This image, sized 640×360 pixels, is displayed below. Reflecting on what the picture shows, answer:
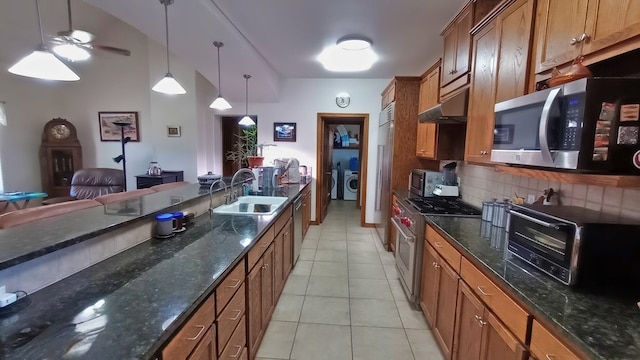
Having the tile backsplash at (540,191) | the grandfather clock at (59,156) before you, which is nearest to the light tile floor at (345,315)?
the tile backsplash at (540,191)

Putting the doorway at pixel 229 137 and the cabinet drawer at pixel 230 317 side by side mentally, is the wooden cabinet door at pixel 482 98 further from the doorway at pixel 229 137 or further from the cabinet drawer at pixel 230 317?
the doorway at pixel 229 137

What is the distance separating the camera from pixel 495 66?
1828 millimetres

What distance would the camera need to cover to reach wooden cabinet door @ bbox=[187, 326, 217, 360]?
3.45 ft

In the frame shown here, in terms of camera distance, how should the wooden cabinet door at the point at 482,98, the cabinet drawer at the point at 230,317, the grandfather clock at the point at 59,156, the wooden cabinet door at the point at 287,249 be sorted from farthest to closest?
the grandfather clock at the point at 59,156
the wooden cabinet door at the point at 287,249
the wooden cabinet door at the point at 482,98
the cabinet drawer at the point at 230,317

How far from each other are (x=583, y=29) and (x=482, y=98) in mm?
803

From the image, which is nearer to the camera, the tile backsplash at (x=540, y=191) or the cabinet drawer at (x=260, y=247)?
the tile backsplash at (x=540, y=191)

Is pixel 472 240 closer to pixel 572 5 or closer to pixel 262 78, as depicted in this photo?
pixel 572 5

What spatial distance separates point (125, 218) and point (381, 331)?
77.1 inches

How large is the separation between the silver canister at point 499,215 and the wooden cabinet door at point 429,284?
0.50 metres

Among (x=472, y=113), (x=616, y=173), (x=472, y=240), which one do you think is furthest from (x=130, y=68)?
(x=616, y=173)

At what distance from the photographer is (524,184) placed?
201 cm

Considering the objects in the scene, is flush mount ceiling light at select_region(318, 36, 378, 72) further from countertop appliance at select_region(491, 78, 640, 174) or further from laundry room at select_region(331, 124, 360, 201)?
laundry room at select_region(331, 124, 360, 201)

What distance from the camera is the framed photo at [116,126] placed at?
541 centimetres

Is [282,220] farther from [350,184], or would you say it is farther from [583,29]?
[350,184]
